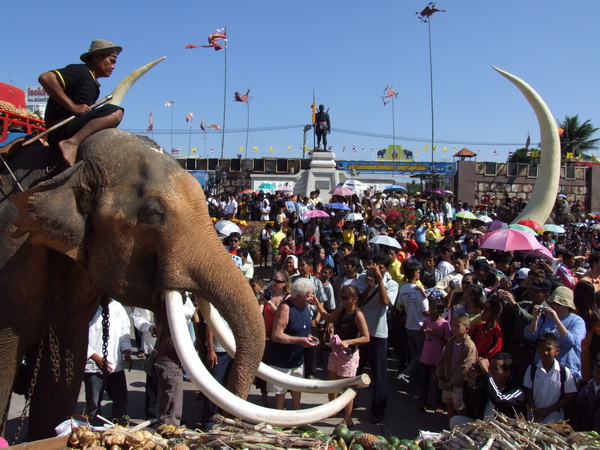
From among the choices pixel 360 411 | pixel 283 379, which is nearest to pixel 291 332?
pixel 360 411

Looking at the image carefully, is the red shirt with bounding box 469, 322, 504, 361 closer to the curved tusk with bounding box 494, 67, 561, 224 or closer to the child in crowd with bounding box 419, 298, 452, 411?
the child in crowd with bounding box 419, 298, 452, 411

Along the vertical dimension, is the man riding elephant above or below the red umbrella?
above

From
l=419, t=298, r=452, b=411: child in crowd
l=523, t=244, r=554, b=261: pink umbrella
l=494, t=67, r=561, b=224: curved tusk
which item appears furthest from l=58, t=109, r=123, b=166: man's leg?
l=494, t=67, r=561, b=224: curved tusk

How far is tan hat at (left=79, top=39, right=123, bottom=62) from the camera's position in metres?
3.20

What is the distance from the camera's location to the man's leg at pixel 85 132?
279 centimetres

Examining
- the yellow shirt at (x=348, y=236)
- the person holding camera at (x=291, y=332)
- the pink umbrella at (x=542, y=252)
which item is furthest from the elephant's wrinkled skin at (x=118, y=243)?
the yellow shirt at (x=348, y=236)

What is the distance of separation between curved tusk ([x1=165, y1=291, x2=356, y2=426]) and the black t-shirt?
50.1 inches

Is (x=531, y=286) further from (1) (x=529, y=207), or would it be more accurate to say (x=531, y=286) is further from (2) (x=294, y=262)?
(1) (x=529, y=207)

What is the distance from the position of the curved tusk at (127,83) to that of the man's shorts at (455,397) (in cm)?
411

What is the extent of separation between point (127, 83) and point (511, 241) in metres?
6.73

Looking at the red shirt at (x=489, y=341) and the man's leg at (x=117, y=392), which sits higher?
the red shirt at (x=489, y=341)

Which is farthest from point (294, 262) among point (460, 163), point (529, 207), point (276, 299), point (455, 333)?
point (460, 163)

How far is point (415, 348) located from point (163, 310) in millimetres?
5614

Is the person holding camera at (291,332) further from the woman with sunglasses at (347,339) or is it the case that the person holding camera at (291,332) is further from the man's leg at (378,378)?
the man's leg at (378,378)
